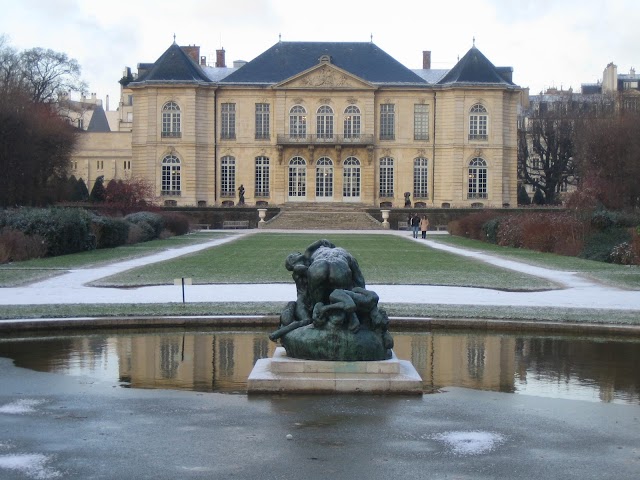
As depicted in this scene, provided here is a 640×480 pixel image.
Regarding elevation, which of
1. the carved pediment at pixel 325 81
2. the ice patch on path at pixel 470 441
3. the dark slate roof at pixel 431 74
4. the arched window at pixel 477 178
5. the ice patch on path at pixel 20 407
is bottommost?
the ice patch on path at pixel 470 441

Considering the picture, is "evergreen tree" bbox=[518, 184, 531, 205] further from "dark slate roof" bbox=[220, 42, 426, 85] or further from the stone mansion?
"dark slate roof" bbox=[220, 42, 426, 85]

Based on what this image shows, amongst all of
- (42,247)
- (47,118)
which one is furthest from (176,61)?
(42,247)

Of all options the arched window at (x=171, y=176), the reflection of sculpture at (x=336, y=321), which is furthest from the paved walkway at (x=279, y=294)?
the arched window at (x=171, y=176)

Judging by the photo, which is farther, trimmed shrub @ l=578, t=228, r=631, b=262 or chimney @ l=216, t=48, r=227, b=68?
chimney @ l=216, t=48, r=227, b=68

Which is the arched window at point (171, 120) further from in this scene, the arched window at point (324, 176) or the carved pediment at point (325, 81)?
the arched window at point (324, 176)

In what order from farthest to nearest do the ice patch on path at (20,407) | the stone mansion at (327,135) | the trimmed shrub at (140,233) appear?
the stone mansion at (327,135), the trimmed shrub at (140,233), the ice patch on path at (20,407)

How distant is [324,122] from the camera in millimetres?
71812

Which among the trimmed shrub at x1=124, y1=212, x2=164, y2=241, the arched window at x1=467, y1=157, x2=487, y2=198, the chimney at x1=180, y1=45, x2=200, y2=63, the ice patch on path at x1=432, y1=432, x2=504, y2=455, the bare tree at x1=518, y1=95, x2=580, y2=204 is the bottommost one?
the ice patch on path at x1=432, y1=432, x2=504, y2=455

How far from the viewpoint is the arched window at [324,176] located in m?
72.0

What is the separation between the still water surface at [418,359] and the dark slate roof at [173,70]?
193 feet

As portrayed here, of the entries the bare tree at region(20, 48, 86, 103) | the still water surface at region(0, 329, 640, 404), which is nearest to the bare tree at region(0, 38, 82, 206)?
the bare tree at region(20, 48, 86, 103)

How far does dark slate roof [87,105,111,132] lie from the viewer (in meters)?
110

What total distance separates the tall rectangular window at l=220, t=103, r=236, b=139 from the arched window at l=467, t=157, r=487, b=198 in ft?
52.8

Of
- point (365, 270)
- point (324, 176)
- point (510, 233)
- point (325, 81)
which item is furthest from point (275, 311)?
point (325, 81)
